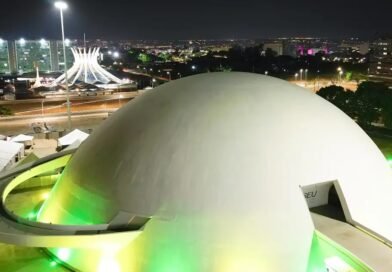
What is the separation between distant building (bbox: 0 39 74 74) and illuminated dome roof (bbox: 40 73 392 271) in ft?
422

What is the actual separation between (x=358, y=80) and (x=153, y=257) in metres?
84.6

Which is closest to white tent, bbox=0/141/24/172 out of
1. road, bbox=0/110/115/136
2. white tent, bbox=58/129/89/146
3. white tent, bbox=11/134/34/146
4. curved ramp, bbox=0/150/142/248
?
white tent, bbox=11/134/34/146

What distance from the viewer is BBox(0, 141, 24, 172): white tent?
26583 mm

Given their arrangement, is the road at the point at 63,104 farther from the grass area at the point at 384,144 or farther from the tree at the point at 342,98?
the grass area at the point at 384,144

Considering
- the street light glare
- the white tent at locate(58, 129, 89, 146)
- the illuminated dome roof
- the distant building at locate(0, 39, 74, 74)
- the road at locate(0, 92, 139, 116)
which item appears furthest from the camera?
the distant building at locate(0, 39, 74, 74)

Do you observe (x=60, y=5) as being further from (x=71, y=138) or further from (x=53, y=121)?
(x=53, y=121)

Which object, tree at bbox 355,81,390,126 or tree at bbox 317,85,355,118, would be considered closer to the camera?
tree at bbox 355,81,390,126

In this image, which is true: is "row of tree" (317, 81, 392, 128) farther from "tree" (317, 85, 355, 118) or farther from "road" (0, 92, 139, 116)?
"road" (0, 92, 139, 116)

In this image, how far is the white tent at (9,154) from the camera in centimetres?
2658

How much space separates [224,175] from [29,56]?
472 ft

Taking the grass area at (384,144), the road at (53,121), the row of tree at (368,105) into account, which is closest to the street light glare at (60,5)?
the road at (53,121)

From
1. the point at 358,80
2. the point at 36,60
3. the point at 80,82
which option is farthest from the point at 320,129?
the point at 36,60

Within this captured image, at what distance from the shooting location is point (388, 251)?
11.1 metres

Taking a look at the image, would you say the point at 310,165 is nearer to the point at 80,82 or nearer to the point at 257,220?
the point at 257,220
